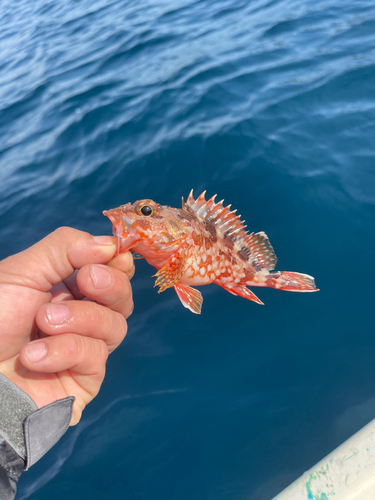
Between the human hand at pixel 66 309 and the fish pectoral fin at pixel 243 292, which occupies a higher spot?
the human hand at pixel 66 309

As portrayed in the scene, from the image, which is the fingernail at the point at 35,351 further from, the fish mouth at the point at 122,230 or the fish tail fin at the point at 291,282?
the fish tail fin at the point at 291,282

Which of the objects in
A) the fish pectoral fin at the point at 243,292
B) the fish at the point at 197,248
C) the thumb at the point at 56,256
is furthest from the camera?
the fish pectoral fin at the point at 243,292

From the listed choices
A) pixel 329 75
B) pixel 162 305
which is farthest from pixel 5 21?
pixel 162 305

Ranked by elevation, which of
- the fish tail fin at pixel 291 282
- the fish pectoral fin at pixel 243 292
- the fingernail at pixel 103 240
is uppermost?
the fingernail at pixel 103 240

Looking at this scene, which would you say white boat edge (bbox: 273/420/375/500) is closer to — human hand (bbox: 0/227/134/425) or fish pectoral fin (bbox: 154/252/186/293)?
human hand (bbox: 0/227/134/425)

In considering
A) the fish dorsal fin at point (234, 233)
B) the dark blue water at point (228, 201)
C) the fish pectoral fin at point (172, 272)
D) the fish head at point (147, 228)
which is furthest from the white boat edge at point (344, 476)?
the fish head at point (147, 228)

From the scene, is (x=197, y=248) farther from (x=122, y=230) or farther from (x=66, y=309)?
(x=66, y=309)
